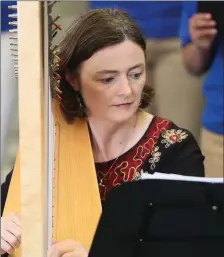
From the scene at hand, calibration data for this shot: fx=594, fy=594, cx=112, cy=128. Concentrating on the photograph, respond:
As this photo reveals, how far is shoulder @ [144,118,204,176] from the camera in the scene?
81 centimetres

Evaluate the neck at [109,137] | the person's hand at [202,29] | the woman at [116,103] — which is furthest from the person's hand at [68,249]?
the person's hand at [202,29]

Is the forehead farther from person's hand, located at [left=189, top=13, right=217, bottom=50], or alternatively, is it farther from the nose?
person's hand, located at [left=189, top=13, right=217, bottom=50]

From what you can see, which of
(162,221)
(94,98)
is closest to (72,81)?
(94,98)

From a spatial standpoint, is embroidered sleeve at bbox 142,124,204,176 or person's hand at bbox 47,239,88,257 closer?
person's hand at bbox 47,239,88,257

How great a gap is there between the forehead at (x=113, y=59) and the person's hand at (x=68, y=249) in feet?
0.73

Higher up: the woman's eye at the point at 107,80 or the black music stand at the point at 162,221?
the woman's eye at the point at 107,80

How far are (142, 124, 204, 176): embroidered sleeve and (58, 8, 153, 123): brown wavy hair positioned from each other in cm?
11

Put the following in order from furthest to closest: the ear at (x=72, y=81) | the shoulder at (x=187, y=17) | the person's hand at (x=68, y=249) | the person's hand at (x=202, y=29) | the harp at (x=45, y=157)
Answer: the shoulder at (x=187, y=17) < the person's hand at (x=202, y=29) < the ear at (x=72, y=81) < the person's hand at (x=68, y=249) < the harp at (x=45, y=157)

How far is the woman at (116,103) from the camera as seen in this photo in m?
0.77

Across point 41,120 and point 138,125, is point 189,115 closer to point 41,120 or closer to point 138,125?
point 138,125

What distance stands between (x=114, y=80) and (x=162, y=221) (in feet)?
0.76

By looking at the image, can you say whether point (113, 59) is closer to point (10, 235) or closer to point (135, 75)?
point (135, 75)

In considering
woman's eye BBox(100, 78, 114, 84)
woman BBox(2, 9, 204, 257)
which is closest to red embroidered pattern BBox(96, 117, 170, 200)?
woman BBox(2, 9, 204, 257)

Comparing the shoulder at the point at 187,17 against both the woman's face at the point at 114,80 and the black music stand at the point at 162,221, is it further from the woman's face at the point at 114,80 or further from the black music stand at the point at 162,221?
the black music stand at the point at 162,221
